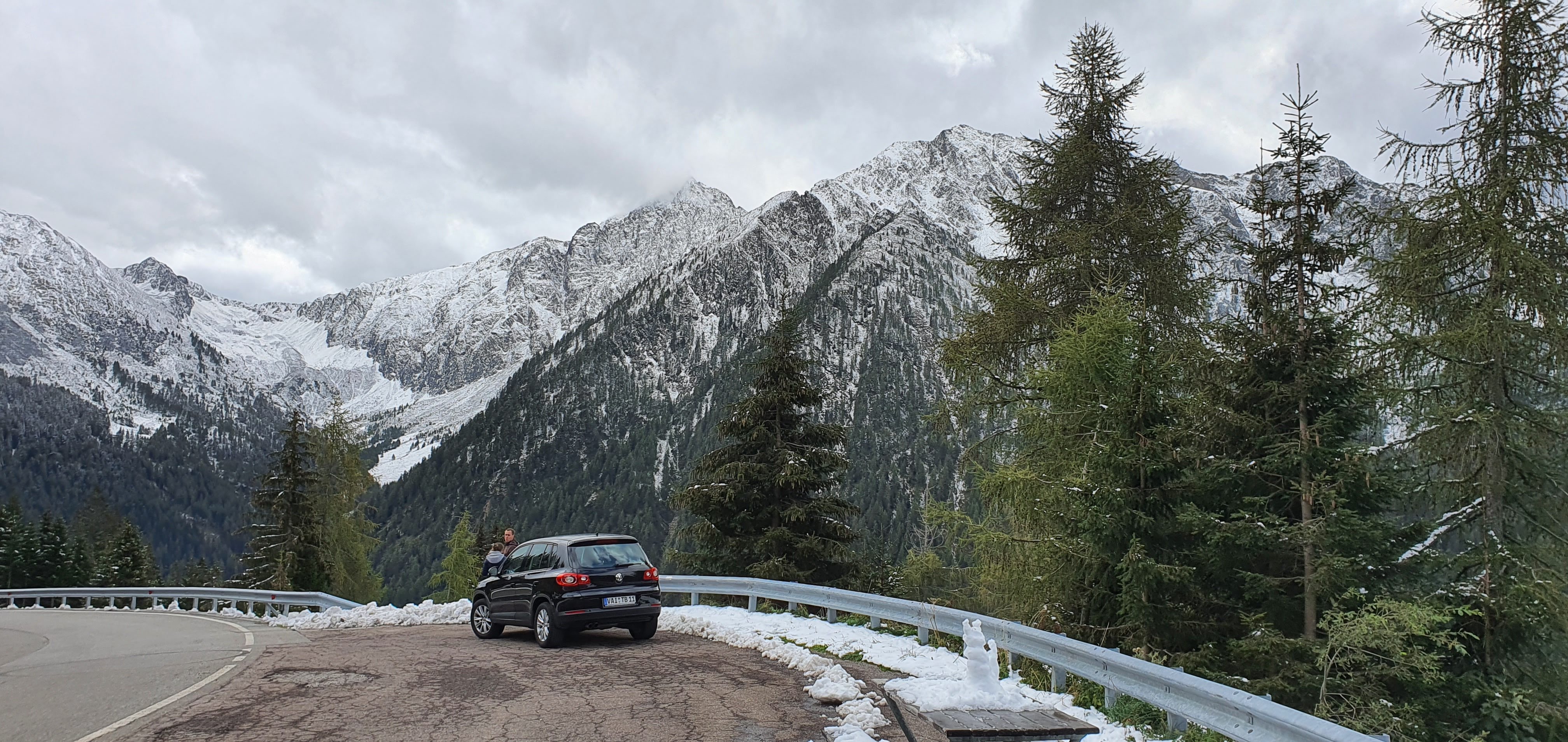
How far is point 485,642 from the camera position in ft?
40.2

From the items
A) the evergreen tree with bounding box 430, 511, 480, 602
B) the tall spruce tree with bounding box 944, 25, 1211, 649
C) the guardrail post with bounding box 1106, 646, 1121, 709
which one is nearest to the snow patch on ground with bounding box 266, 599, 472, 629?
the tall spruce tree with bounding box 944, 25, 1211, 649

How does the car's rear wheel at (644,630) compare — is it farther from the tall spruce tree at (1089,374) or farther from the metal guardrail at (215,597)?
the metal guardrail at (215,597)

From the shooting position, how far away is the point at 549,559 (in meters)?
12.1

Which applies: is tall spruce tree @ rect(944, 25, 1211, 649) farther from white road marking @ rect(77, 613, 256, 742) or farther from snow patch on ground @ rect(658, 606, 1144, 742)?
white road marking @ rect(77, 613, 256, 742)

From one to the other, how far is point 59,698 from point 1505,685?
49.3ft

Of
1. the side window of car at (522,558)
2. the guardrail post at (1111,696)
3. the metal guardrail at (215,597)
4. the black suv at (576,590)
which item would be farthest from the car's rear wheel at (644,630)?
the metal guardrail at (215,597)

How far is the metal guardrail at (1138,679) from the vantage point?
4758mm

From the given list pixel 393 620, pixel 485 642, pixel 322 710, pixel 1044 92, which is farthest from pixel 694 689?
pixel 1044 92

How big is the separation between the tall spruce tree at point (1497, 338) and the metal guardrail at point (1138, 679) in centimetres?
440

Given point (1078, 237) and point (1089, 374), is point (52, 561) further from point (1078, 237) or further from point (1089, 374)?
point (1089, 374)

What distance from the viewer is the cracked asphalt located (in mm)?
6578

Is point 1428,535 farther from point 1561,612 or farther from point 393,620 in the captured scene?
point 393,620

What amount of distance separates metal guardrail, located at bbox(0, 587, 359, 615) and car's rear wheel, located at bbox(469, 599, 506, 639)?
21.1 ft

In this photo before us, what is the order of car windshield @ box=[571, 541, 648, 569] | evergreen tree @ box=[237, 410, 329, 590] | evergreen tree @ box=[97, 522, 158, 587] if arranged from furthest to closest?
evergreen tree @ box=[97, 522, 158, 587] < evergreen tree @ box=[237, 410, 329, 590] < car windshield @ box=[571, 541, 648, 569]
